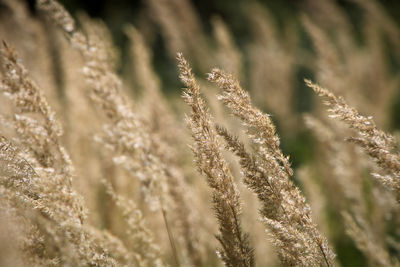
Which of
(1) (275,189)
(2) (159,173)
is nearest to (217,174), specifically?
(1) (275,189)

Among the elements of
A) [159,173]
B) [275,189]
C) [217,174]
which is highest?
[159,173]

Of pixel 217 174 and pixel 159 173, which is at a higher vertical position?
pixel 159 173

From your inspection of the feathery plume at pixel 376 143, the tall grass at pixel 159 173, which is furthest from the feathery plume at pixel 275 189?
the feathery plume at pixel 376 143

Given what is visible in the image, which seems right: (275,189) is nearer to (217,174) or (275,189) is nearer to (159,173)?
(217,174)

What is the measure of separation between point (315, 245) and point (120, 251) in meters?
0.95

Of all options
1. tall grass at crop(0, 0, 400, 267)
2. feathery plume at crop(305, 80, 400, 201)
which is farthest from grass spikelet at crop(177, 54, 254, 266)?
feathery plume at crop(305, 80, 400, 201)

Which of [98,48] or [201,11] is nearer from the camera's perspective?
[98,48]

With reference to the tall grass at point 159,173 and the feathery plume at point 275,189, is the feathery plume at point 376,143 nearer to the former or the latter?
the tall grass at point 159,173

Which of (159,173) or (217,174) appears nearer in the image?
(217,174)

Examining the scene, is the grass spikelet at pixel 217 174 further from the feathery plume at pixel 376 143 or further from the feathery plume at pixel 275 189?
the feathery plume at pixel 376 143

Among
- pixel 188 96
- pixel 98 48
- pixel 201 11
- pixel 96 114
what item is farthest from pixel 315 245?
pixel 201 11

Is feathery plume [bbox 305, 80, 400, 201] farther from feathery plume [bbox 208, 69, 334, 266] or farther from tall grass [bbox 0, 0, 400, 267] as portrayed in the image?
feathery plume [bbox 208, 69, 334, 266]

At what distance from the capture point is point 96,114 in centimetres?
320

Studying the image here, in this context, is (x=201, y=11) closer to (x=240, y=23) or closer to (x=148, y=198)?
(x=240, y=23)
